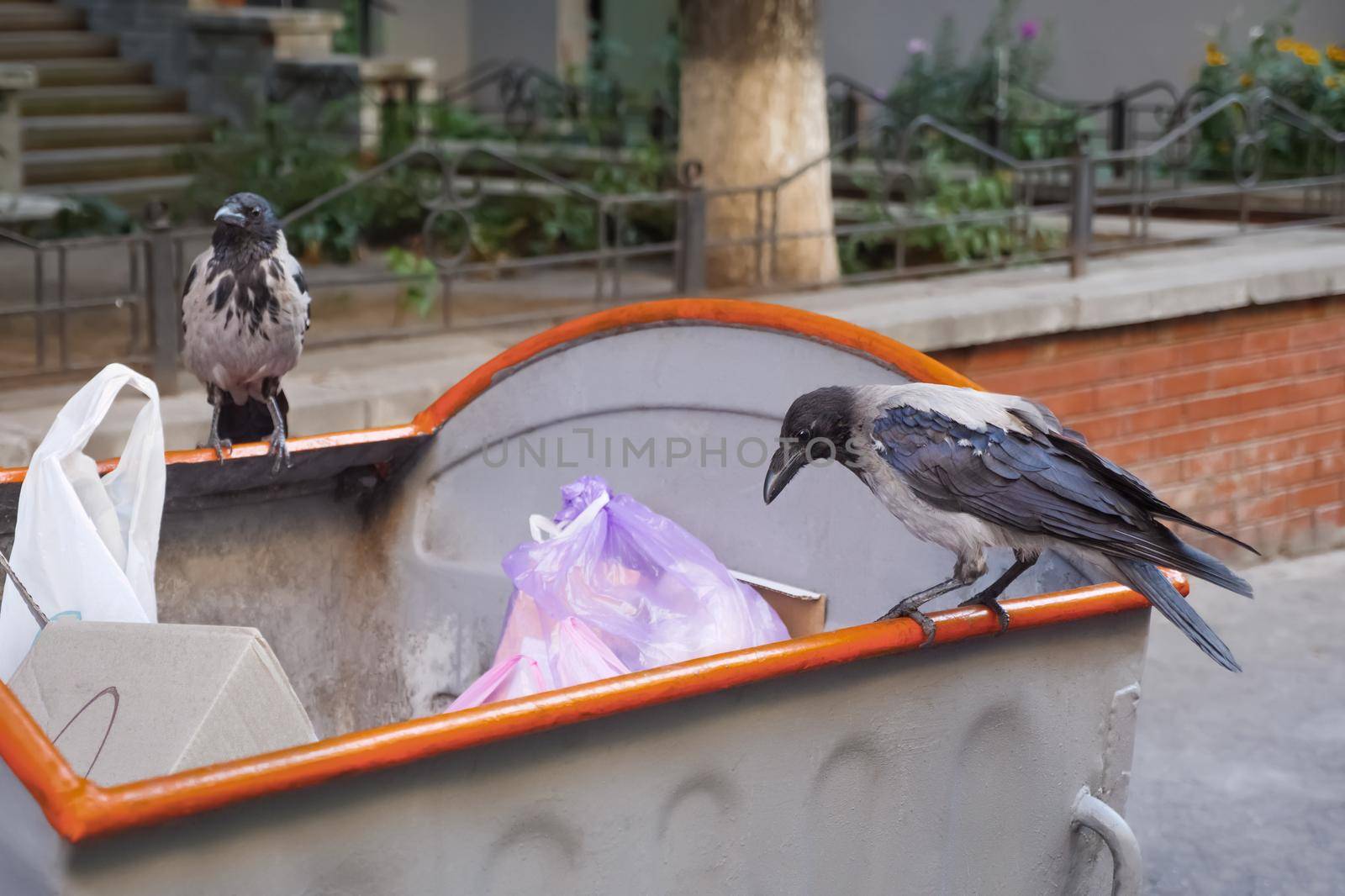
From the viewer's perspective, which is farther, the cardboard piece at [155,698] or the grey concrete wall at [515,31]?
the grey concrete wall at [515,31]

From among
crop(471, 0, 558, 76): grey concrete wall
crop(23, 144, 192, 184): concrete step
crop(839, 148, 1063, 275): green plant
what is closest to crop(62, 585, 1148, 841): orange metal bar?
crop(839, 148, 1063, 275): green plant

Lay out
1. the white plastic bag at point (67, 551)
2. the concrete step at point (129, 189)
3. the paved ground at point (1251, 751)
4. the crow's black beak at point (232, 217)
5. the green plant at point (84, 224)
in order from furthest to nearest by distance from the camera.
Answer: the concrete step at point (129, 189) → the green plant at point (84, 224) → the paved ground at point (1251, 751) → the crow's black beak at point (232, 217) → the white plastic bag at point (67, 551)

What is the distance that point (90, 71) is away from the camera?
1152 centimetres

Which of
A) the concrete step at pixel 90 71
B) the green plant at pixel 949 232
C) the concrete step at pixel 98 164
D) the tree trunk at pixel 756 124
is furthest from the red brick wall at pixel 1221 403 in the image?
the concrete step at pixel 90 71

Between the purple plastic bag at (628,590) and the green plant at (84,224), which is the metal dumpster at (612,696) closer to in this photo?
the purple plastic bag at (628,590)

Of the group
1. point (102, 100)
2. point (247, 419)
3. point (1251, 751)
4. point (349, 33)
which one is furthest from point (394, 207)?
point (1251, 751)

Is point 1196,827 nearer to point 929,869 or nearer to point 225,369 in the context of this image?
point 929,869

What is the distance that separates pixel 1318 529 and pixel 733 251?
9.73 ft

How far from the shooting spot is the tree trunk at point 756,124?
7.07 metres

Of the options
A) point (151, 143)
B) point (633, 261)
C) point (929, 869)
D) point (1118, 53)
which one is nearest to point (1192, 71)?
point (1118, 53)

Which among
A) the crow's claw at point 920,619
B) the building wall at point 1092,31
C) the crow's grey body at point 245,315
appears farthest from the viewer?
the building wall at point 1092,31

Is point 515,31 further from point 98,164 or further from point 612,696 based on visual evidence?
point 612,696

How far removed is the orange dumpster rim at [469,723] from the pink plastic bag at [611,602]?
551 millimetres

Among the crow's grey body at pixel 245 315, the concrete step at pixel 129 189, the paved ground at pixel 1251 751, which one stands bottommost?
the paved ground at pixel 1251 751
